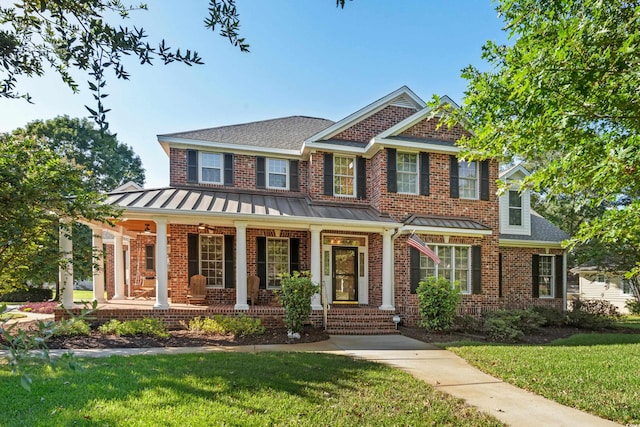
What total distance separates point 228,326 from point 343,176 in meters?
6.55

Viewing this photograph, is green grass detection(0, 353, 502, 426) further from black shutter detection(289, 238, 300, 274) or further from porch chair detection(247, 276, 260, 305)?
black shutter detection(289, 238, 300, 274)

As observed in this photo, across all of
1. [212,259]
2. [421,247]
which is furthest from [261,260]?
[421,247]

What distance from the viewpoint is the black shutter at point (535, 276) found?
48.1 ft

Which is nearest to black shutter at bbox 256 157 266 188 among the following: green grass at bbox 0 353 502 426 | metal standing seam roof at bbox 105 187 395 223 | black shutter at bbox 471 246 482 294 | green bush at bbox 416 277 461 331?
metal standing seam roof at bbox 105 187 395 223

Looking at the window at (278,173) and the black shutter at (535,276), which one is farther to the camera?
the black shutter at (535,276)

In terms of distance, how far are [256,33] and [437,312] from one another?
30.5 feet

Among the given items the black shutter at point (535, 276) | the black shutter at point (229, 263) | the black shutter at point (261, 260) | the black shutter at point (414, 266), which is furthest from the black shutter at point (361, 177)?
the black shutter at point (535, 276)

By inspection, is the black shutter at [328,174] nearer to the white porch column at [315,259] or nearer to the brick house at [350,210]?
the brick house at [350,210]

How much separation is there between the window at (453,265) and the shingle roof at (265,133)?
6.38m

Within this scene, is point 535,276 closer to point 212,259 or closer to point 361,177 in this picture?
point 361,177

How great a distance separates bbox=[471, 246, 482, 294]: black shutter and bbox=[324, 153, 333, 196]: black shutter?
5290mm

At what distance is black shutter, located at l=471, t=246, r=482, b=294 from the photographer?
1255cm

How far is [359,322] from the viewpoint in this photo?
11.0 meters

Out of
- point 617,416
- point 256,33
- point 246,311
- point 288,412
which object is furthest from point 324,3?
point 246,311
